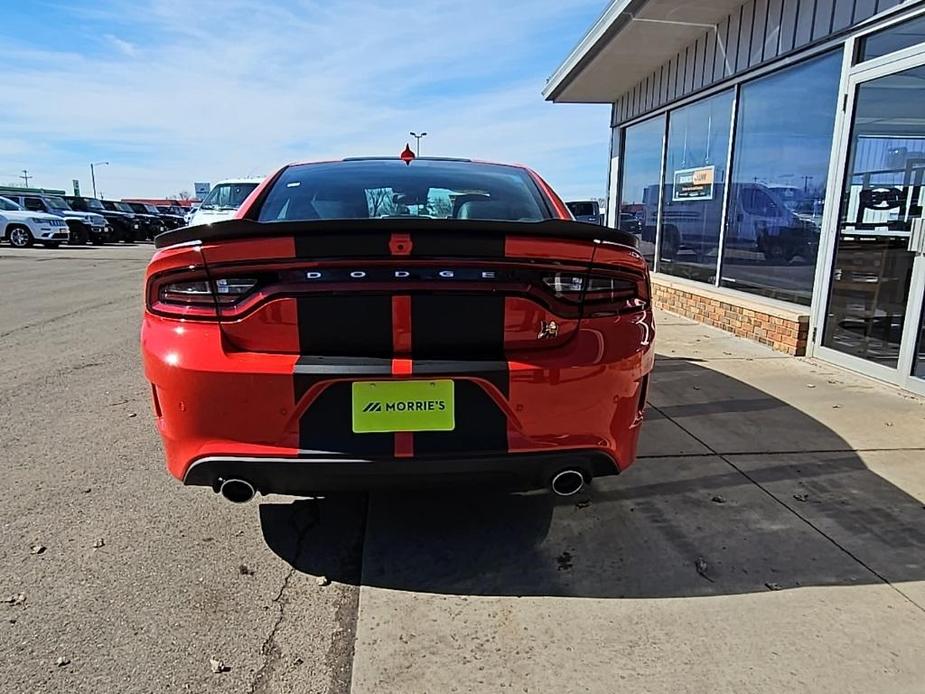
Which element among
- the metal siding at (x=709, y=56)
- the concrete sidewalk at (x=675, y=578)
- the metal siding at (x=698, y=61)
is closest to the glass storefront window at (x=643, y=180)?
the metal siding at (x=698, y=61)

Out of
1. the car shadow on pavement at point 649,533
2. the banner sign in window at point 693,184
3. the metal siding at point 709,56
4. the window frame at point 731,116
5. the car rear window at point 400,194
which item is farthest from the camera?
the banner sign in window at point 693,184

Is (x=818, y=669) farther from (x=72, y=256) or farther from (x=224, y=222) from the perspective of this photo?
(x=72, y=256)

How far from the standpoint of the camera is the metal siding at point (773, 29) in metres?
6.20

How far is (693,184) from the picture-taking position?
27.6 ft

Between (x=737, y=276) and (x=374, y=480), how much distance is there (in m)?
6.27

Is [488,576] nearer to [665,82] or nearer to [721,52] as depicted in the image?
[721,52]

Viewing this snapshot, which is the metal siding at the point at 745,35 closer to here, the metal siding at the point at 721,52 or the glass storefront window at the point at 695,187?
the metal siding at the point at 721,52

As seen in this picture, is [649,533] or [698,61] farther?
[698,61]

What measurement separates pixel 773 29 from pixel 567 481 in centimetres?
592

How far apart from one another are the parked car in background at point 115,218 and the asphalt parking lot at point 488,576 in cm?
2748

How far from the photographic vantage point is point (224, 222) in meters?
2.09

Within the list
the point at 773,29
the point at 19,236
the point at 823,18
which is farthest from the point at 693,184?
the point at 19,236

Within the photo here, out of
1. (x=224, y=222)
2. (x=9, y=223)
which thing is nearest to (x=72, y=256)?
(x=9, y=223)

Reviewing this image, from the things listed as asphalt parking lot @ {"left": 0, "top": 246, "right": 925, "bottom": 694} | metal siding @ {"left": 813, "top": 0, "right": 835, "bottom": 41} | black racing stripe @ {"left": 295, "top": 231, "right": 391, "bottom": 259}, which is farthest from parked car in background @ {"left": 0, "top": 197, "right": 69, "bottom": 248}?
black racing stripe @ {"left": 295, "top": 231, "right": 391, "bottom": 259}
